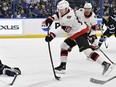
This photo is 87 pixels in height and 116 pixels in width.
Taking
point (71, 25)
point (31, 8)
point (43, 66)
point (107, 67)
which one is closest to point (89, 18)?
point (43, 66)

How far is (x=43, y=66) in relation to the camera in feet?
19.2

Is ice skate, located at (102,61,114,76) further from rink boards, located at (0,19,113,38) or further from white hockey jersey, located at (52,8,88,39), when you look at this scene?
rink boards, located at (0,19,113,38)

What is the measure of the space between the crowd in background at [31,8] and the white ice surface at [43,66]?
6.49ft

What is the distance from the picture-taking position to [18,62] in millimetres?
6277

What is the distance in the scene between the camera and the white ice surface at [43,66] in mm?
4449

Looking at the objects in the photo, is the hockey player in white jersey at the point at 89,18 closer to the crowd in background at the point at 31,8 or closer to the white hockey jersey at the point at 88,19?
the white hockey jersey at the point at 88,19

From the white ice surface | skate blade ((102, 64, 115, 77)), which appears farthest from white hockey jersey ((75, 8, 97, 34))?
skate blade ((102, 64, 115, 77))

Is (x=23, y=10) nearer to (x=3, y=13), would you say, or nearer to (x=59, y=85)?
(x=3, y=13)

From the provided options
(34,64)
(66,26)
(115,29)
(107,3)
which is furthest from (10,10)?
(66,26)

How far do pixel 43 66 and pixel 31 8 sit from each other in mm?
5829

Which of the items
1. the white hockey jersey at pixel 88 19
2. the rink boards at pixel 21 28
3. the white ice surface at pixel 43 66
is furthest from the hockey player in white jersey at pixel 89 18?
the rink boards at pixel 21 28

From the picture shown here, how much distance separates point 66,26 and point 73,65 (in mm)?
1353

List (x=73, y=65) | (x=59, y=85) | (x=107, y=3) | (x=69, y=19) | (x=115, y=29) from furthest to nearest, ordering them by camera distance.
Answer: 1. (x=107, y=3)
2. (x=115, y=29)
3. (x=73, y=65)
4. (x=69, y=19)
5. (x=59, y=85)

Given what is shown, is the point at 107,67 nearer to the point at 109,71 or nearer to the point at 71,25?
the point at 109,71
